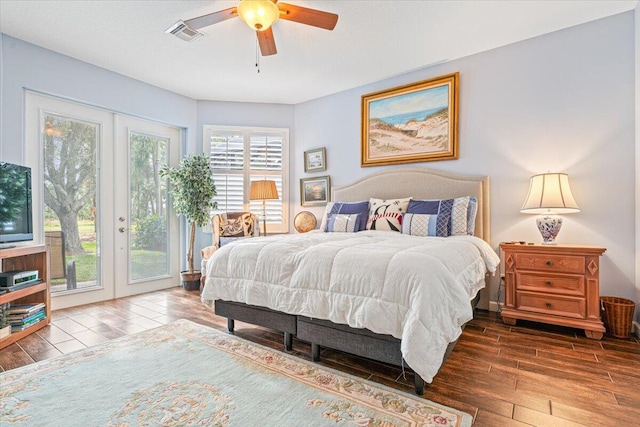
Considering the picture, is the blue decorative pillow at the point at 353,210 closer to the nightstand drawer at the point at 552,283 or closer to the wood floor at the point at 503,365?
the wood floor at the point at 503,365

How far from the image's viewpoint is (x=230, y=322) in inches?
106

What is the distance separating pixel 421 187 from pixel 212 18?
2.71 metres

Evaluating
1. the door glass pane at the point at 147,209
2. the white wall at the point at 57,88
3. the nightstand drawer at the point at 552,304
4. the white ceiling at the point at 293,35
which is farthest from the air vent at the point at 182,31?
the nightstand drawer at the point at 552,304

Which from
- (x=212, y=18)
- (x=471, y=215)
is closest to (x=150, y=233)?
(x=212, y=18)

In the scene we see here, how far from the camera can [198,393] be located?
5.72 ft

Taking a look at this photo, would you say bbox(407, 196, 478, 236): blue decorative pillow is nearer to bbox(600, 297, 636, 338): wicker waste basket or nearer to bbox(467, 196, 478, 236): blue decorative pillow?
bbox(467, 196, 478, 236): blue decorative pillow

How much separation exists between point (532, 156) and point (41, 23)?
15.8ft

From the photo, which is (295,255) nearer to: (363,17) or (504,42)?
(363,17)

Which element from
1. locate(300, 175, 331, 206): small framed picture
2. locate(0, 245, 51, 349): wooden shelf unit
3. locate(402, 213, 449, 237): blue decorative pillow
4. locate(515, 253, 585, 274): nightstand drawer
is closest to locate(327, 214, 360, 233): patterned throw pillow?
locate(402, 213, 449, 237): blue decorative pillow

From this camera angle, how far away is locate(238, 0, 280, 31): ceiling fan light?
2215 mm

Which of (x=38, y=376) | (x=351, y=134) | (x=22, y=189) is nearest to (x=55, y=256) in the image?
(x=22, y=189)

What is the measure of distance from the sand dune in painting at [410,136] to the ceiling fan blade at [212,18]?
2.34m

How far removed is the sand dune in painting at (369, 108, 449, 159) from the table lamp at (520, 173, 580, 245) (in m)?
1.08

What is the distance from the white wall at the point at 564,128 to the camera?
282 cm
